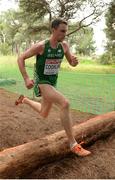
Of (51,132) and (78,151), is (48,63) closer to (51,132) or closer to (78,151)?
(78,151)

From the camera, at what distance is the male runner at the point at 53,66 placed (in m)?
4.87

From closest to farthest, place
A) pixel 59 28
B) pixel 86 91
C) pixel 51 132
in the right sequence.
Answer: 1. pixel 59 28
2. pixel 51 132
3. pixel 86 91

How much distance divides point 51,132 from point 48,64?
2.73 m

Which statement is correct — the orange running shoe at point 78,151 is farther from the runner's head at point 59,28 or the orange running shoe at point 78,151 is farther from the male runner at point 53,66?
the runner's head at point 59,28

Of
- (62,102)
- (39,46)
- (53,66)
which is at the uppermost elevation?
(39,46)

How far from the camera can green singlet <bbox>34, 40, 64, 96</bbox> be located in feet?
16.4

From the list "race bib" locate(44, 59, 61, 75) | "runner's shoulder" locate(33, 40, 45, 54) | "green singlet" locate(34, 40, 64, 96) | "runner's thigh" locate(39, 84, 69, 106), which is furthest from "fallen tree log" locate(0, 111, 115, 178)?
"runner's shoulder" locate(33, 40, 45, 54)

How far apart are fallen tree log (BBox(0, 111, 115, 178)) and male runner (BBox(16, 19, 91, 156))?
1.15 ft

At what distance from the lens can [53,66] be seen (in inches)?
202

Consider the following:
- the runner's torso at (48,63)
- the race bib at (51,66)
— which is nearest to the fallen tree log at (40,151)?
the runner's torso at (48,63)

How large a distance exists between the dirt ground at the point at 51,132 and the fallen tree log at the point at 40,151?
0.53 feet

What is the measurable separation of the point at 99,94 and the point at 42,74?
25.1 feet

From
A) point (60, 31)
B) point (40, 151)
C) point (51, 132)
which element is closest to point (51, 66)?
point (60, 31)

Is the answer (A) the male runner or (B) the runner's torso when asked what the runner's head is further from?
(B) the runner's torso
